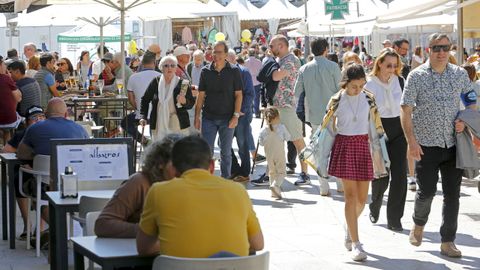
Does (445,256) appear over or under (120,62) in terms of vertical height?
under

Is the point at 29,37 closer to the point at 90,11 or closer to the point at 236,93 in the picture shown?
the point at 90,11

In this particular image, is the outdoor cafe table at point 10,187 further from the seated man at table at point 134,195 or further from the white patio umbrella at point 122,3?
the white patio umbrella at point 122,3

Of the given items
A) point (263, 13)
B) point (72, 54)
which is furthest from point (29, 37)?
point (263, 13)

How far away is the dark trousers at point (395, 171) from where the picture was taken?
1016 centimetres

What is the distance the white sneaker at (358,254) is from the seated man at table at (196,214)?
3916mm

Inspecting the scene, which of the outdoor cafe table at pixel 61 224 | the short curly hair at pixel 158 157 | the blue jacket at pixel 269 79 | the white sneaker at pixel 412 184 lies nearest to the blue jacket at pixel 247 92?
the blue jacket at pixel 269 79

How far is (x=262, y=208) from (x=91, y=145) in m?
3.94

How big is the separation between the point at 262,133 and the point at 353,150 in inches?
161

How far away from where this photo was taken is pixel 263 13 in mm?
44719

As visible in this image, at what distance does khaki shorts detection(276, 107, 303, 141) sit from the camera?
13.9 meters

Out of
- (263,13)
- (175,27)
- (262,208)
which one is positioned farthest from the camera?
(175,27)

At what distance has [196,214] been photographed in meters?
4.87

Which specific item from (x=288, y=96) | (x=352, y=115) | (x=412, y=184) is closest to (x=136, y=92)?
(x=288, y=96)

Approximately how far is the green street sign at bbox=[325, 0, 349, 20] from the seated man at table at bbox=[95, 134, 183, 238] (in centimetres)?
2426
